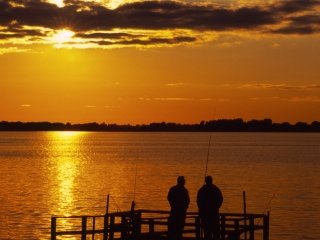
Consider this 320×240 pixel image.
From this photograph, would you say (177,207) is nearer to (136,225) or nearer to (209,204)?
(209,204)

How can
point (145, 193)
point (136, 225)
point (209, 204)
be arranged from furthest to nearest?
point (145, 193) < point (136, 225) < point (209, 204)

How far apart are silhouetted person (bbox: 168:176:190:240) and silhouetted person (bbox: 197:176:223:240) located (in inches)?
22.2

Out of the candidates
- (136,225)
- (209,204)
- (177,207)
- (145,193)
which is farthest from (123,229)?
(145,193)

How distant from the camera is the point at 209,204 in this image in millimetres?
24531

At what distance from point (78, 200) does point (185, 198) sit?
37.7 meters

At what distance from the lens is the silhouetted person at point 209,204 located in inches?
964

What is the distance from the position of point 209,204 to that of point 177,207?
106 centimetres

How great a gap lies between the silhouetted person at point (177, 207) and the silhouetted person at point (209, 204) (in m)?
0.56

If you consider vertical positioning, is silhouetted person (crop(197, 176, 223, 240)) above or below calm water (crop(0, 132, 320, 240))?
above

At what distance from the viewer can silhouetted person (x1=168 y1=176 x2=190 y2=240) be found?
2416cm

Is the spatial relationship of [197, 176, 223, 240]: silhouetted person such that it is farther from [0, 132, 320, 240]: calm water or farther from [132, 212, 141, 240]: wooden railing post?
[0, 132, 320, 240]: calm water

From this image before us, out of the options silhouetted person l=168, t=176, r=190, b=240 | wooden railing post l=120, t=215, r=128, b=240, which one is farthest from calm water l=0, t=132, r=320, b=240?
silhouetted person l=168, t=176, r=190, b=240

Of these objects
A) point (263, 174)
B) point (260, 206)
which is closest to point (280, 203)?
point (260, 206)

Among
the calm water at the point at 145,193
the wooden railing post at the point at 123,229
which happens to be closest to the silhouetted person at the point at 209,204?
the wooden railing post at the point at 123,229
